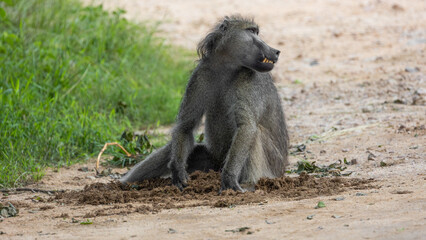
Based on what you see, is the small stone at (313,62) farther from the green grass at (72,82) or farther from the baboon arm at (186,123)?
the baboon arm at (186,123)

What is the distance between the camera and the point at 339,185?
4570mm

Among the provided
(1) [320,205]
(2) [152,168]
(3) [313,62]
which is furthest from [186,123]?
(3) [313,62]

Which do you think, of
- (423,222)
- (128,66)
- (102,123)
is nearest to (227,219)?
(423,222)

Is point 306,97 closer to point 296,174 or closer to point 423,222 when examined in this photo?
point 296,174

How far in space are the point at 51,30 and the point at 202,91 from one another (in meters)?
4.41

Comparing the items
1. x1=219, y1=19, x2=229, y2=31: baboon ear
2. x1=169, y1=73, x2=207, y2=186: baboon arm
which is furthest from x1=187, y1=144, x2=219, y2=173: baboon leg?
x1=219, y1=19, x2=229, y2=31: baboon ear

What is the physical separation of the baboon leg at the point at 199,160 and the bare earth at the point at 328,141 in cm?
77

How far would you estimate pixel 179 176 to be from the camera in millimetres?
4863

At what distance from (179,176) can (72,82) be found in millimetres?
3227

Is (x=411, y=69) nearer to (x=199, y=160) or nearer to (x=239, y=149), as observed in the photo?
(x=199, y=160)

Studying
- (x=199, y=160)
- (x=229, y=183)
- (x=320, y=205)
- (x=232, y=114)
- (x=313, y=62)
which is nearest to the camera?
(x=320, y=205)

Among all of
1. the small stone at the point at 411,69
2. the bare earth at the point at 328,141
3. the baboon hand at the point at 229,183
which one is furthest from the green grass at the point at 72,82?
the small stone at the point at 411,69

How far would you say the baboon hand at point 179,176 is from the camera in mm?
4840

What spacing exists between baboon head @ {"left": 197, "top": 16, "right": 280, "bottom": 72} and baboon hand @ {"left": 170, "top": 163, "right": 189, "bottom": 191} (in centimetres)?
87
